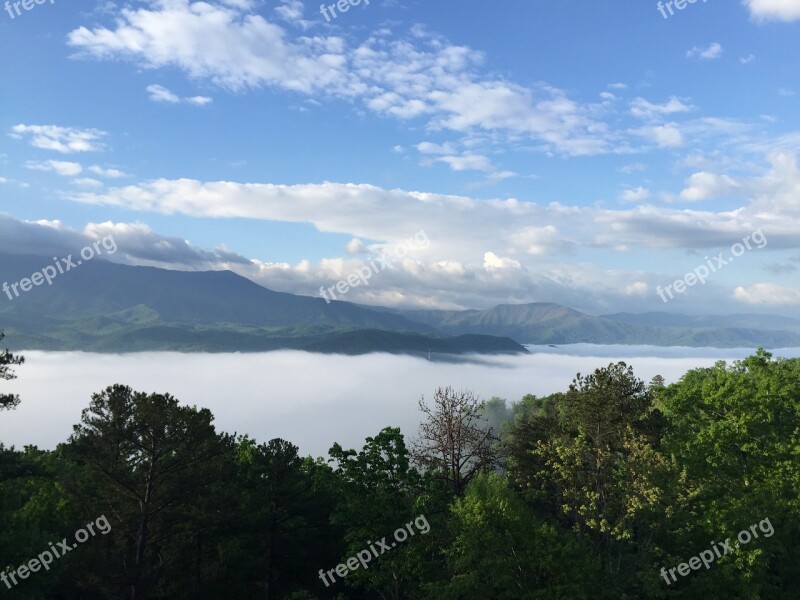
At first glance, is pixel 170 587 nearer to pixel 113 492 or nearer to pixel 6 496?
pixel 113 492

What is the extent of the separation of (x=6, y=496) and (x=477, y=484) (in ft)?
89.8

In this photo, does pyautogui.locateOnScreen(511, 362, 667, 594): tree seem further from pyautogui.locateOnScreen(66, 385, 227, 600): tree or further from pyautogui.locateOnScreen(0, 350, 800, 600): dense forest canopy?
pyautogui.locateOnScreen(66, 385, 227, 600): tree

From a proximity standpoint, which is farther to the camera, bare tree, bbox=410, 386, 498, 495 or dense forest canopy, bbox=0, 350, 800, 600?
bare tree, bbox=410, 386, 498, 495

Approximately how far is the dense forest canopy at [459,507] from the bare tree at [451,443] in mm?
159

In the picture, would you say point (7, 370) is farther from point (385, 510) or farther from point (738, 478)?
point (738, 478)

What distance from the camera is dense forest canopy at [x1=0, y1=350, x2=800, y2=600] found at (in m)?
25.6

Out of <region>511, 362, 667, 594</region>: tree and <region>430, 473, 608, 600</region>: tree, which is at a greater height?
<region>511, 362, 667, 594</region>: tree

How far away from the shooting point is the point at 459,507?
26.1 meters

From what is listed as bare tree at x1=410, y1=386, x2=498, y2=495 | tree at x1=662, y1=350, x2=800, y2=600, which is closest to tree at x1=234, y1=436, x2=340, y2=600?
bare tree at x1=410, y1=386, x2=498, y2=495

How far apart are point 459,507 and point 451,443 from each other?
717 centimetres

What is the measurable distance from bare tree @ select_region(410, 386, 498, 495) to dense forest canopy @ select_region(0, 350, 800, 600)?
0.16 metres

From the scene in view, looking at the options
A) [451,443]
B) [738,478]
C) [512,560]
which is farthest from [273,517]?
[738,478]

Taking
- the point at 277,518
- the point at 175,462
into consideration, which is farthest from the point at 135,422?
the point at 277,518

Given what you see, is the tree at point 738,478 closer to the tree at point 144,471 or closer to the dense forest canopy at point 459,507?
the dense forest canopy at point 459,507
